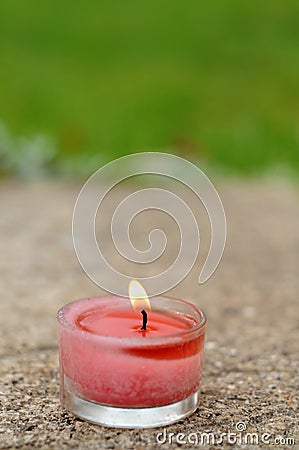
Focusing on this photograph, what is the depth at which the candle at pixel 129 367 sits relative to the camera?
3.85 feet

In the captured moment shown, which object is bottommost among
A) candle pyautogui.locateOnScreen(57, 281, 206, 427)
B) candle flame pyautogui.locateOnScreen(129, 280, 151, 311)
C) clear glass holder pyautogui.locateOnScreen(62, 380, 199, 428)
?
clear glass holder pyautogui.locateOnScreen(62, 380, 199, 428)

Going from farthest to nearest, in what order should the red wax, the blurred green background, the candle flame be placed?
1. the blurred green background
2. the candle flame
3. the red wax

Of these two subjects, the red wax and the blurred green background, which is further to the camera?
the blurred green background

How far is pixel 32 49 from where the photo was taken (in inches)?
231

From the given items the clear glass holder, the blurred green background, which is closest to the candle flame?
the clear glass holder

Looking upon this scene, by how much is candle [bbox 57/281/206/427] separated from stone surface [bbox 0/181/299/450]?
0.12 feet

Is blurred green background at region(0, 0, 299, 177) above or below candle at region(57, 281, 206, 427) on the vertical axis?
above

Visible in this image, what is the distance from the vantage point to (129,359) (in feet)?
3.84

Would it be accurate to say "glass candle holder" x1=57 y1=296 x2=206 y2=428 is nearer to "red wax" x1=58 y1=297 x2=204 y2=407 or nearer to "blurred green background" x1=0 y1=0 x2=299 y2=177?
"red wax" x1=58 y1=297 x2=204 y2=407

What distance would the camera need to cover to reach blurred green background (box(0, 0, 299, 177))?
5.19 metres

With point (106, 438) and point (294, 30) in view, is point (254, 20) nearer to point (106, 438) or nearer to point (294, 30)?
point (294, 30)

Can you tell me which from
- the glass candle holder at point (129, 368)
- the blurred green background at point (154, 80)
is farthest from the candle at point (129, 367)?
→ the blurred green background at point (154, 80)

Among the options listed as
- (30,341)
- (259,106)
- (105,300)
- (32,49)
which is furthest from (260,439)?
(32,49)

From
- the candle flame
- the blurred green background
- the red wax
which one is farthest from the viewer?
the blurred green background
